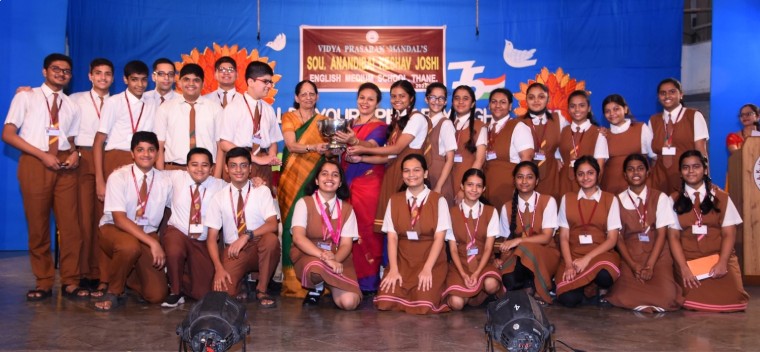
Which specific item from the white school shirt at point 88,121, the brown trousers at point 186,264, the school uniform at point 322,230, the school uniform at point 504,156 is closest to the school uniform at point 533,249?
the school uniform at point 504,156

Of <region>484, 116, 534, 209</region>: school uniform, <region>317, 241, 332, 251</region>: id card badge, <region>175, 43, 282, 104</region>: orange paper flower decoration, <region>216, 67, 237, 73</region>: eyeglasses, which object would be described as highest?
<region>175, 43, 282, 104</region>: orange paper flower decoration

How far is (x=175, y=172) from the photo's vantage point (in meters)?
4.35

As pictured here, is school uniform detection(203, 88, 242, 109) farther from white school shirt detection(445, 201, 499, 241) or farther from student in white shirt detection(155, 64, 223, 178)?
white school shirt detection(445, 201, 499, 241)

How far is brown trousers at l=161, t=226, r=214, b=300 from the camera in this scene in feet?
13.7

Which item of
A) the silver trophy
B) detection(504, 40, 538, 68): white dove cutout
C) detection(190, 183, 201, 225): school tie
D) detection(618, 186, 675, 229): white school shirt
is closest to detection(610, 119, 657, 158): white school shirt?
detection(618, 186, 675, 229): white school shirt

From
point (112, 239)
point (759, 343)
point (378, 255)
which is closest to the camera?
point (759, 343)

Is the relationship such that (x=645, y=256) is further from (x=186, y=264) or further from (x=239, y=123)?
(x=186, y=264)

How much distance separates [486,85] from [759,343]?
362cm

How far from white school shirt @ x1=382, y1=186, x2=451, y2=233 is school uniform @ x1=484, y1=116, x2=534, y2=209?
2.20 ft

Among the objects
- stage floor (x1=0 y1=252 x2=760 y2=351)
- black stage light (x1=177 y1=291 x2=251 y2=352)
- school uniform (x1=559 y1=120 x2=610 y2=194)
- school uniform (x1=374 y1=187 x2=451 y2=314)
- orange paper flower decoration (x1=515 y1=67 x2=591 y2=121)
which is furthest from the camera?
orange paper flower decoration (x1=515 y1=67 x2=591 y2=121)

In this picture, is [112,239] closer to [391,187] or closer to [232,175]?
[232,175]

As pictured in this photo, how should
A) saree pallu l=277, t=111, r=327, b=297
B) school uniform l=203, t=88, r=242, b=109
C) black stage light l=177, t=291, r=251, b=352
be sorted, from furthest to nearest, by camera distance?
school uniform l=203, t=88, r=242, b=109 < saree pallu l=277, t=111, r=327, b=297 < black stage light l=177, t=291, r=251, b=352

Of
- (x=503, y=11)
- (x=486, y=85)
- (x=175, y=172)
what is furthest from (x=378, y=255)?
(x=503, y=11)

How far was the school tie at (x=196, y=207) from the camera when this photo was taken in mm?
4250
